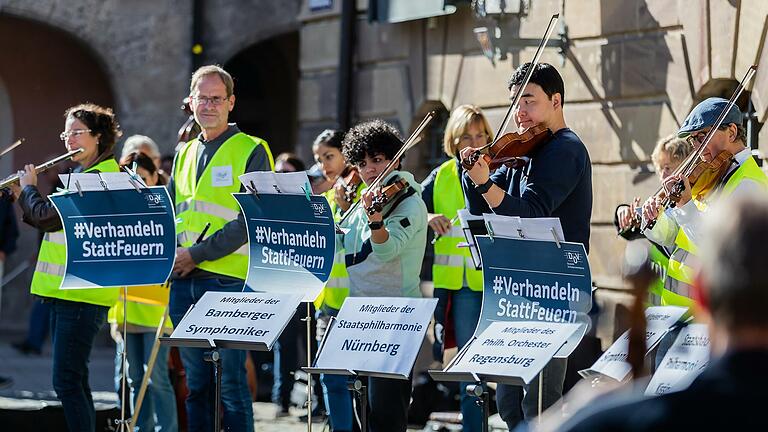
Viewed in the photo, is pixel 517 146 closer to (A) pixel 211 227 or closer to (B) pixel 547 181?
(B) pixel 547 181

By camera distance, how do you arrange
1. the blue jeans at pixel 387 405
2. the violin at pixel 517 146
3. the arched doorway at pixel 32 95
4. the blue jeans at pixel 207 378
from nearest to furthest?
the violin at pixel 517 146 → the blue jeans at pixel 387 405 → the blue jeans at pixel 207 378 → the arched doorway at pixel 32 95

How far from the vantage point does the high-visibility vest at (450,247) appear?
7.13 meters

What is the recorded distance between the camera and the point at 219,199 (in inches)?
263

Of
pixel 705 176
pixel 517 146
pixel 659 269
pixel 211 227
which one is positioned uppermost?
pixel 517 146

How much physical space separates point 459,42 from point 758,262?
343 inches

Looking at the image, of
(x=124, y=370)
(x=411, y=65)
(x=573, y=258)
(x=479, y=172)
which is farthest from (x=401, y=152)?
(x=411, y=65)

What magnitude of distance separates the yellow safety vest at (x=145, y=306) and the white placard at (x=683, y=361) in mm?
3460

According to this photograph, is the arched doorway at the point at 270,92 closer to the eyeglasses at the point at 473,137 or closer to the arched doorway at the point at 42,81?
the arched doorway at the point at 42,81

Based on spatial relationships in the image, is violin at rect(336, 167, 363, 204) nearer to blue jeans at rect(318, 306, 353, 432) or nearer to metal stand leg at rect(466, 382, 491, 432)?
blue jeans at rect(318, 306, 353, 432)

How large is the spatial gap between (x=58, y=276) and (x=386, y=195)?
1779mm

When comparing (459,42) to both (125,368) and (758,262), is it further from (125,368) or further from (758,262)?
(758,262)

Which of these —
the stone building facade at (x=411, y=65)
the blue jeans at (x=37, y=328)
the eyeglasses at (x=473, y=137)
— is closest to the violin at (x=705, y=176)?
the stone building facade at (x=411, y=65)

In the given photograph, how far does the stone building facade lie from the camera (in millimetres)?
8602

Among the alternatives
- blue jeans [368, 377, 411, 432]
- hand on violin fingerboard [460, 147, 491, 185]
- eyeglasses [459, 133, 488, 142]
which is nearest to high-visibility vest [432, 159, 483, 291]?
eyeglasses [459, 133, 488, 142]
